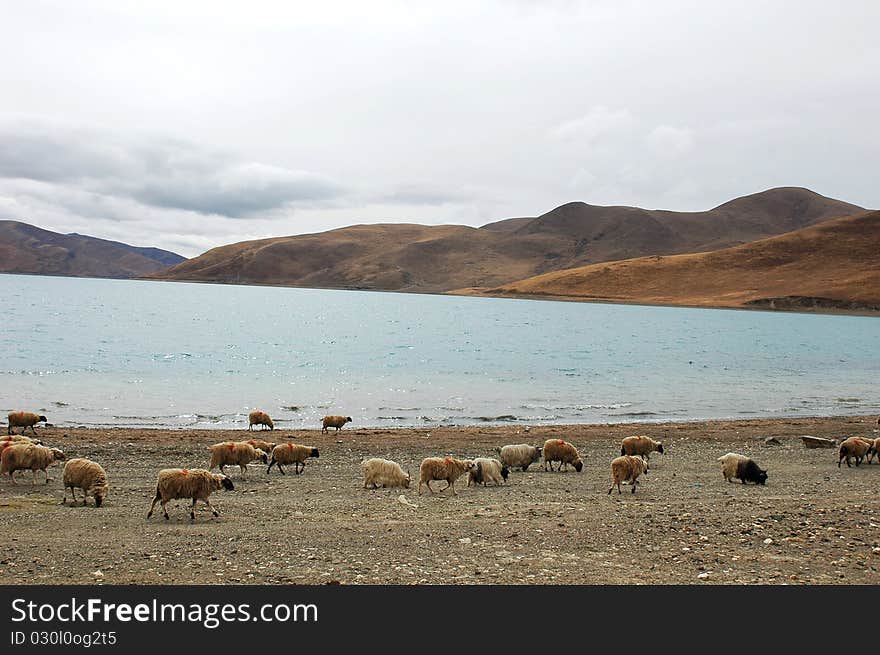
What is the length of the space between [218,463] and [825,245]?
657 feet

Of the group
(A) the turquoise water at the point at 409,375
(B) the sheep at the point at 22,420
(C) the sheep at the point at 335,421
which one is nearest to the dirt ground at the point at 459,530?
(B) the sheep at the point at 22,420

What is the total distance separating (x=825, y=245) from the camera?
18425cm

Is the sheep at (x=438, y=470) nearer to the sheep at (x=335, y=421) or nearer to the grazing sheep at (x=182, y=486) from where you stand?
the grazing sheep at (x=182, y=486)

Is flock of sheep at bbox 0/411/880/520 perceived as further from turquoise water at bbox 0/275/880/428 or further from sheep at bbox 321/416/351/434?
turquoise water at bbox 0/275/880/428

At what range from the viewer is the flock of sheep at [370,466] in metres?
12.2

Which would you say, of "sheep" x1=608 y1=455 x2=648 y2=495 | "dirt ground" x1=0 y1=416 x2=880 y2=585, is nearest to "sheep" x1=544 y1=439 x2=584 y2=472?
"dirt ground" x1=0 y1=416 x2=880 y2=585

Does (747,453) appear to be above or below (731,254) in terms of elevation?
below

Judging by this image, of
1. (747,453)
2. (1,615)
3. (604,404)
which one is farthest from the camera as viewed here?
(604,404)

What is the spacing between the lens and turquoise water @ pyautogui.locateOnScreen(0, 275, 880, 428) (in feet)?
101

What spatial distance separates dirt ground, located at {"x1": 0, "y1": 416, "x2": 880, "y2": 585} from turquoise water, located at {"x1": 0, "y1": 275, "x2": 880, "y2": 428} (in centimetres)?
1214

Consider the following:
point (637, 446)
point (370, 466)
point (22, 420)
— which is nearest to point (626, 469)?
point (637, 446)

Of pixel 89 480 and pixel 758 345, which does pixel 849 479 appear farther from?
pixel 758 345

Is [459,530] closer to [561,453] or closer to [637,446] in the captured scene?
[561,453]

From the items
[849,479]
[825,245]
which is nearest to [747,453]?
[849,479]
